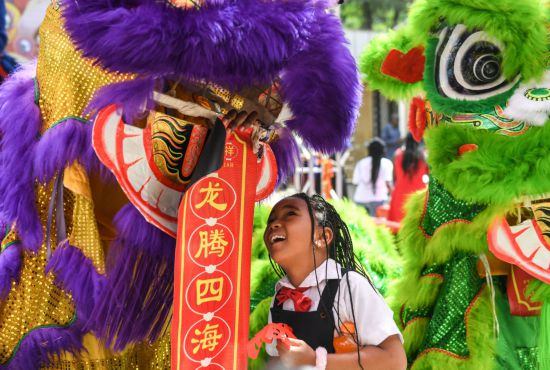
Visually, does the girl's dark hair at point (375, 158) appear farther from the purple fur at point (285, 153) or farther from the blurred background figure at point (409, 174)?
the purple fur at point (285, 153)

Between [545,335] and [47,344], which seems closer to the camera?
[47,344]

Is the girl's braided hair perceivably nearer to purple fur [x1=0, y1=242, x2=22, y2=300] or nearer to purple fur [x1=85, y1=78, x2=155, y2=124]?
purple fur [x1=85, y1=78, x2=155, y2=124]

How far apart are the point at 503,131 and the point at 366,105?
9583 millimetres

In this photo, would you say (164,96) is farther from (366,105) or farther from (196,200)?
(366,105)

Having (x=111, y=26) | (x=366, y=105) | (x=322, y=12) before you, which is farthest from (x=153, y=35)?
(x=366, y=105)

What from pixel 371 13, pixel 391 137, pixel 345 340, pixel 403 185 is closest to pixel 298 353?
pixel 345 340

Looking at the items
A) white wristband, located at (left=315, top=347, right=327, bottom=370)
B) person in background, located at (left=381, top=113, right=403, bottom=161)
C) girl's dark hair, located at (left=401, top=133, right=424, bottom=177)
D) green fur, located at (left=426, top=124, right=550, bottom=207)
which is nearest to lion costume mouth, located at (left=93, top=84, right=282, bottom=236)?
white wristband, located at (left=315, top=347, right=327, bottom=370)

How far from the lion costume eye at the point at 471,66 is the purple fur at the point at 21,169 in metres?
1.10

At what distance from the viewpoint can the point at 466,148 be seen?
2.07 meters

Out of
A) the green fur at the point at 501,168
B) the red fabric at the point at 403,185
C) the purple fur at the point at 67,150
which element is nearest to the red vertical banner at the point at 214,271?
the purple fur at the point at 67,150

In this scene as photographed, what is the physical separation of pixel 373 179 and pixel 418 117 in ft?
12.7

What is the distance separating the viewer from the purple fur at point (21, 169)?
1.60 m

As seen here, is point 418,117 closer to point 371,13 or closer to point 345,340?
point 345,340

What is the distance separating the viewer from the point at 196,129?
5.17 feet
